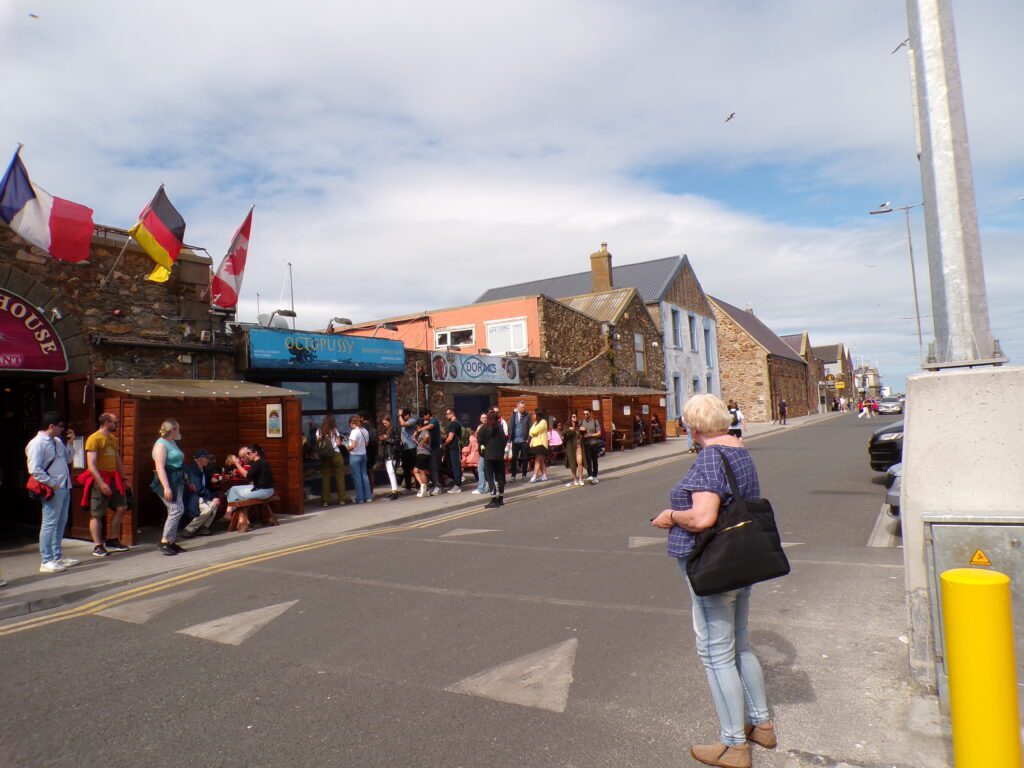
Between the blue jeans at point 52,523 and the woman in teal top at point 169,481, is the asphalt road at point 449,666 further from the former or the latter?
the blue jeans at point 52,523

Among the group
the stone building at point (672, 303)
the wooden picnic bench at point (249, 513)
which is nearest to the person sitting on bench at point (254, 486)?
the wooden picnic bench at point (249, 513)

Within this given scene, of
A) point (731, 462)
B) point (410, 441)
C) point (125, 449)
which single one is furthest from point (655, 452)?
point (731, 462)

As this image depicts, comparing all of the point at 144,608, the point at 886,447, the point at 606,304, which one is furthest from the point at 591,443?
the point at 606,304

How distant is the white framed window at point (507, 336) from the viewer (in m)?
24.3

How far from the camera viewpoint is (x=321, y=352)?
14992mm

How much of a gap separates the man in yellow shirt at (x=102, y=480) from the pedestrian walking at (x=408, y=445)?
613 cm

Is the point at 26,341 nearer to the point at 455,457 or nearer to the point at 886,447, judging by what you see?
the point at 455,457

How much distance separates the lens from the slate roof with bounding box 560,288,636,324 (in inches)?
1147

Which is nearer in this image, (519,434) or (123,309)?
(123,309)

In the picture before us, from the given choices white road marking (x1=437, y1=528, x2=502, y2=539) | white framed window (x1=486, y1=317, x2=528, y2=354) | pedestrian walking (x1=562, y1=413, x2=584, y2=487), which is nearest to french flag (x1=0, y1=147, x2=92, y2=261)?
white road marking (x1=437, y1=528, x2=502, y2=539)

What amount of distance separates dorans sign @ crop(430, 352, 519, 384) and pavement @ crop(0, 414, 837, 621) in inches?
196

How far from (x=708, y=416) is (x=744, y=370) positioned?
4862 centimetres

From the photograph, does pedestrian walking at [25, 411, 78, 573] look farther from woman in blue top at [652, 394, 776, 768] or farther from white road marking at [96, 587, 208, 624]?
woman in blue top at [652, 394, 776, 768]

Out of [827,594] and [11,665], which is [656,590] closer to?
[827,594]
